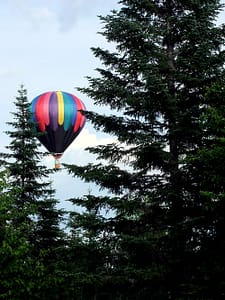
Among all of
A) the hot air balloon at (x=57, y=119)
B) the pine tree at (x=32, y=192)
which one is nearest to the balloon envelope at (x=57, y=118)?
the hot air balloon at (x=57, y=119)

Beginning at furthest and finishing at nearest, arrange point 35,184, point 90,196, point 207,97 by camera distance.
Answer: point 35,184
point 90,196
point 207,97

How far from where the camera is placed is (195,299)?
16.1 metres

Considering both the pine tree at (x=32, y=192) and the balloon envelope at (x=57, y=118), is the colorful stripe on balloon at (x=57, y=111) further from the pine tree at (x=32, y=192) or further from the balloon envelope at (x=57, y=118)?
the pine tree at (x=32, y=192)

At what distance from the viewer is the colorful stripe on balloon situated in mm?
42291

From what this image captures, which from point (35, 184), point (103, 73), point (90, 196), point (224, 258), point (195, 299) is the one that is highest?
point (103, 73)

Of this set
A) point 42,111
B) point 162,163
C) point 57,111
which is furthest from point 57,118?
point 162,163

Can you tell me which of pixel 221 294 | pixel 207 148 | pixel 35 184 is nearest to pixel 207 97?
pixel 207 148

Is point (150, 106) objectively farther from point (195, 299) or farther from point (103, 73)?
point (195, 299)

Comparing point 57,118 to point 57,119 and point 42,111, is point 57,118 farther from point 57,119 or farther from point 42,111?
point 42,111

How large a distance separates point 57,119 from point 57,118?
0.08 meters

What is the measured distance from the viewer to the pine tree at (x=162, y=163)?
16.8 m

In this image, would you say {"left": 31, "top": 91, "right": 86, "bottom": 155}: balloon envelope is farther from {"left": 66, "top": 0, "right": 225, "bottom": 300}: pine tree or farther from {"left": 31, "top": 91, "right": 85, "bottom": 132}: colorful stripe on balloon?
{"left": 66, "top": 0, "right": 225, "bottom": 300}: pine tree

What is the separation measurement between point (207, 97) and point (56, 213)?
11811mm

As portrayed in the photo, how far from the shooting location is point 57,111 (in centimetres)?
4275
